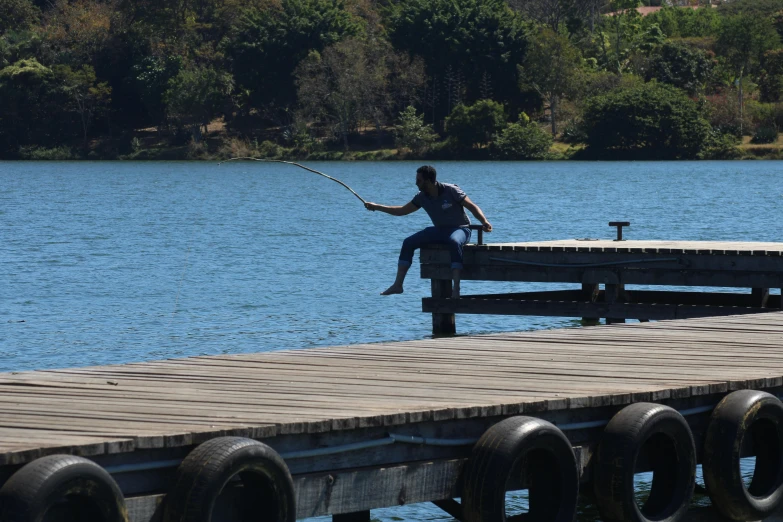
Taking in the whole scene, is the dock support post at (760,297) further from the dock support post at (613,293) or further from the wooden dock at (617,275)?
the dock support post at (613,293)

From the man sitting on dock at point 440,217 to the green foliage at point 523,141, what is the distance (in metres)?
76.0

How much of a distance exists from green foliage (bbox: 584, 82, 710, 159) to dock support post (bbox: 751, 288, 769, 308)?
73.8 m

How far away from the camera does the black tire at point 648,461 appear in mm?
6961

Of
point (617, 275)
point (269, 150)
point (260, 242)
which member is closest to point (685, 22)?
point (269, 150)

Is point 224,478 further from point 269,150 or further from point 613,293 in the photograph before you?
point 269,150

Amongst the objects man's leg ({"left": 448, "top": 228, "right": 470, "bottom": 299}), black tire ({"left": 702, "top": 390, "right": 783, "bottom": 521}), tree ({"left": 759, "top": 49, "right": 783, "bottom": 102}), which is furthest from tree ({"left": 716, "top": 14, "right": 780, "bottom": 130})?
black tire ({"left": 702, "top": 390, "right": 783, "bottom": 521})

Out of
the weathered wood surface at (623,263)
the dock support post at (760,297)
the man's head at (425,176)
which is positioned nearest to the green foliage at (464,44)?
the weathered wood surface at (623,263)

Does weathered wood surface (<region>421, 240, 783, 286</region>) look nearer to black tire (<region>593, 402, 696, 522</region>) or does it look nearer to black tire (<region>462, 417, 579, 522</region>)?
black tire (<region>593, 402, 696, 522</region>)

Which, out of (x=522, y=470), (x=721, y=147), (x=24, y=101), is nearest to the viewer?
(x=522, y=470)

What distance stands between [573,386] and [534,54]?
8761 cm

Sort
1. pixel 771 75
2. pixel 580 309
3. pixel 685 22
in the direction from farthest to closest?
1. pixel 685 22
2. pixel 771 75
3. pixel 580 309

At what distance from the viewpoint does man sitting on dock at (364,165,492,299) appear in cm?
1474

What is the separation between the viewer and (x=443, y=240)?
50.8 ft

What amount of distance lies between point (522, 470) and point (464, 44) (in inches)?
3529
